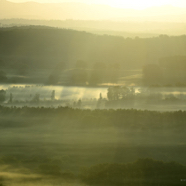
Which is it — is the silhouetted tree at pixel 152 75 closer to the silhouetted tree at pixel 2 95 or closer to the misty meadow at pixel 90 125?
the misty meadow at pixel 90 125

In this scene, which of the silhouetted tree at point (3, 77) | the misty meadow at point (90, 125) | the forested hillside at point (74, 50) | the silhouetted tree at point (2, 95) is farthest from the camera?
the forested hillside at point (74, 50)

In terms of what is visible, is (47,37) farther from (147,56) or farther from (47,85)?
(47,85)

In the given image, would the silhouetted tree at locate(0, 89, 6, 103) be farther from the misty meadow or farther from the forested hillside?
the forested hillside

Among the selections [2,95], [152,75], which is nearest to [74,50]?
[152,75]

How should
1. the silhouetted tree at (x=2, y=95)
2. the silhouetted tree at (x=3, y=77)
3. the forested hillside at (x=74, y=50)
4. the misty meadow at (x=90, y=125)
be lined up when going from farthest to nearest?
1. the forested hillside at (x=74, y=50)
2. the silhouetted tree at (x=3, y=77)
3. the silhouetted tree at (x=2, y=95)
4. the misty meadow at (x=90, y=125)

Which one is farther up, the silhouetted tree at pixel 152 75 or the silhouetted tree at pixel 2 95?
the silhouetted tree at pixel 152 75

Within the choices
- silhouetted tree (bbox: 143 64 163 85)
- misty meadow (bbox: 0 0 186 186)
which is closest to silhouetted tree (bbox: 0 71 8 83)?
misty meadow (bbox: 0 0 186 186)

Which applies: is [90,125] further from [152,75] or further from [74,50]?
[74,50]

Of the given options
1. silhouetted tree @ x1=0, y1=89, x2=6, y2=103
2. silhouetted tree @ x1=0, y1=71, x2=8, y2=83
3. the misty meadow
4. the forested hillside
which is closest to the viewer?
the misty meadow

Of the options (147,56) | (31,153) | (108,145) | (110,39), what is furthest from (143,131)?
(110,39)

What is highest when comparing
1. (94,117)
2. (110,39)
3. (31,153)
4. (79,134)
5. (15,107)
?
(110,39)

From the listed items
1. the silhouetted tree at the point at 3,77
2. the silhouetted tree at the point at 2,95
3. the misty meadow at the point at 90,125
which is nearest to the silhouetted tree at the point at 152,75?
the misty meadow at the point at 90,125
